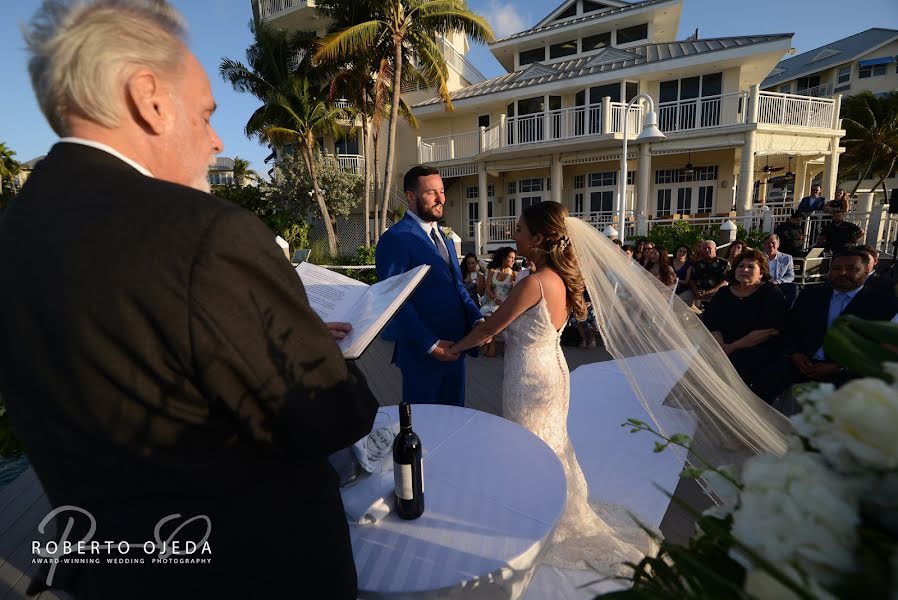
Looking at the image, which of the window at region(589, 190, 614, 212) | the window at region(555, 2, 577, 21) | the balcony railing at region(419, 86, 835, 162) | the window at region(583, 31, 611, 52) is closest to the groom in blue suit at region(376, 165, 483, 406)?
the balcony railing at region(419, 86, 835, 162)

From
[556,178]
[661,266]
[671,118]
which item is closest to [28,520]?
[661,266]

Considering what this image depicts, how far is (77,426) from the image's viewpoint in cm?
77

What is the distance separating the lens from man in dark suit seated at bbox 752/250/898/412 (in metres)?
3.56

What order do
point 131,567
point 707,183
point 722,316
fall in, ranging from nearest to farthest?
point 131,567
point 722,316
point 707,183

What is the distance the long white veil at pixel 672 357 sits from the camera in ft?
8.79

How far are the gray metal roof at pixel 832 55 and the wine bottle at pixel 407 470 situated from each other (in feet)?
135

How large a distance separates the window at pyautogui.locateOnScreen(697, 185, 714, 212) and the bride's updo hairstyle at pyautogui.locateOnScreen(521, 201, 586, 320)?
1751 centimetres

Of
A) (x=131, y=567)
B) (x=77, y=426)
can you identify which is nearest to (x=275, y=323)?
(x=77, y=426)

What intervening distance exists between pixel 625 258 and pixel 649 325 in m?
0.54

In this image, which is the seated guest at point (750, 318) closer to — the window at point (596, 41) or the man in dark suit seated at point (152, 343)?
the man in dark suit seated at point (152, 343)

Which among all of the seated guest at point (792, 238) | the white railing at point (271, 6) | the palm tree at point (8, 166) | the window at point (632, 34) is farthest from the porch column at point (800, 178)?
the palm tree at point (8, 166)

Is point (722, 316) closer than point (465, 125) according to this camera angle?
Yes

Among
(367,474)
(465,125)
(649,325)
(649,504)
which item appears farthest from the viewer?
(465,125)

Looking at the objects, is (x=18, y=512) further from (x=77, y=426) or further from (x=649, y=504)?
(x=649, y=504)
